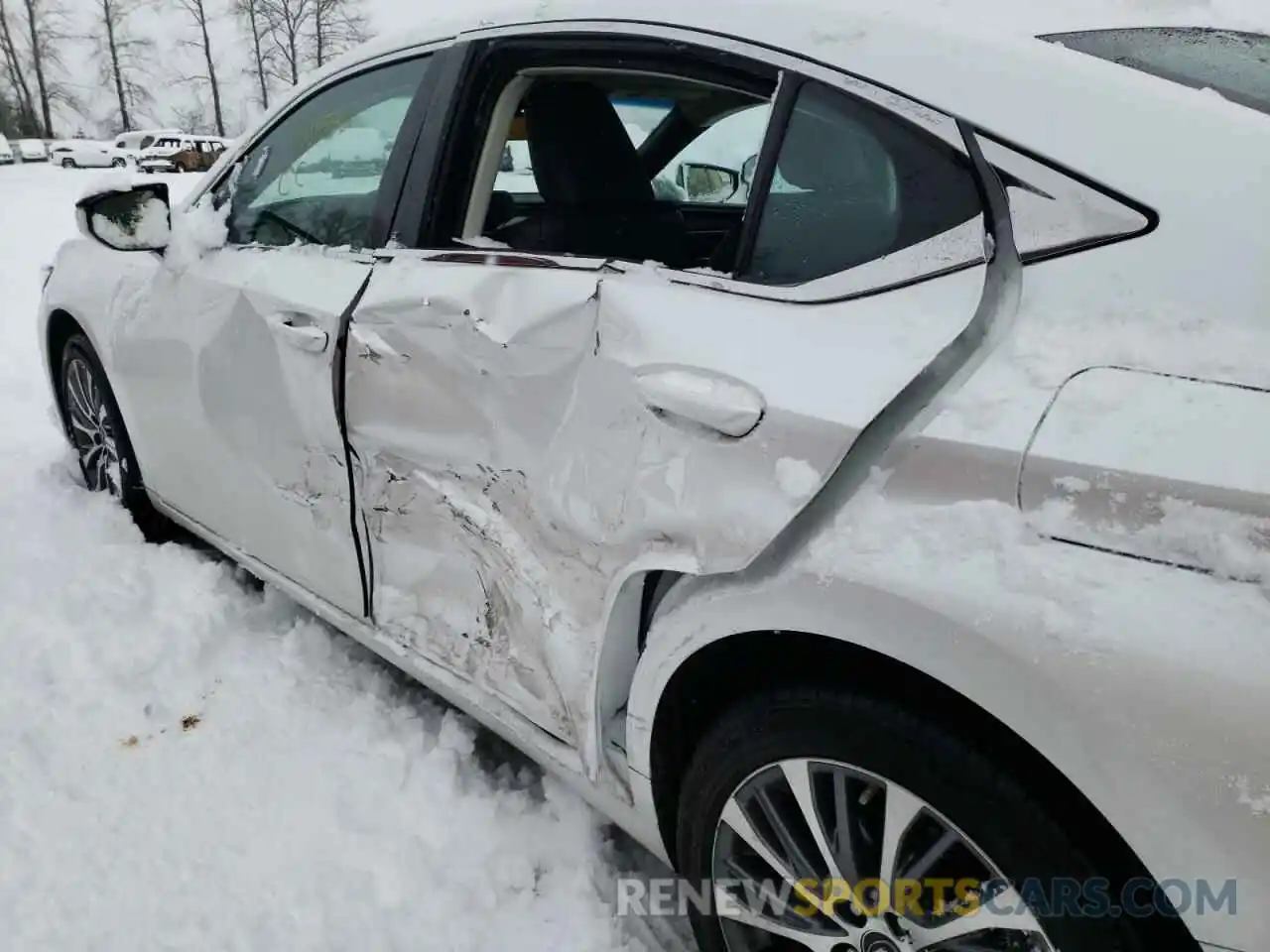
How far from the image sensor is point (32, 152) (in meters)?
34.8

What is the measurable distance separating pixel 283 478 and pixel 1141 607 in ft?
6.32

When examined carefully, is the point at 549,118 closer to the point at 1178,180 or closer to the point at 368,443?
the point at 368,443

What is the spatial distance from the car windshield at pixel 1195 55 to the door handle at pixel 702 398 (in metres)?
0.66

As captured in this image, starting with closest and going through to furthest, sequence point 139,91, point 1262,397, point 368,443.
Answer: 1. point 1262,397
2. point 368,443
3. point 139,91

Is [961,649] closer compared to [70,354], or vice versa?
[961,649]

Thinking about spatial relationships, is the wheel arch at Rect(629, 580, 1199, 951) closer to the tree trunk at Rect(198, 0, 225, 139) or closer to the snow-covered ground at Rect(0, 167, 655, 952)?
the snow-covered ground at Rect(0, 167, 655, 952)

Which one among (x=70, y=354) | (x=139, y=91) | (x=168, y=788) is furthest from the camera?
(x=139, y=91)

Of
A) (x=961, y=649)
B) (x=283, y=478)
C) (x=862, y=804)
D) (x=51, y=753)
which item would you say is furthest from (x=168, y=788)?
(x=961, y=649)

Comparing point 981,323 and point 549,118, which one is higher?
point 549,118

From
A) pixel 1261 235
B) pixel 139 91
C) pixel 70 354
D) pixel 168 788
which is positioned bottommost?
pixel 168 788

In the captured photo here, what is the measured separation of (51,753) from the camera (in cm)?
229

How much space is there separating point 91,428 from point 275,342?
1.72 meters

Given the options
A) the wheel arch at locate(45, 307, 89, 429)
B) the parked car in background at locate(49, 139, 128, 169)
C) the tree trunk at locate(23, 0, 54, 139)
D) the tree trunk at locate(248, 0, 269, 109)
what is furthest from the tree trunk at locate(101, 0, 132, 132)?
the wheel arch at locate(45, 307, 89, 429)

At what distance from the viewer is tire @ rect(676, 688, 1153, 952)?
1114 mm
